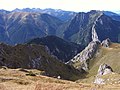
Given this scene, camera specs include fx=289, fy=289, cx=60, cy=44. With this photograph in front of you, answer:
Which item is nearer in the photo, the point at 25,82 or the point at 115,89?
the point at 115,89

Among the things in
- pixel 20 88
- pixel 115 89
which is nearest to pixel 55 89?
→ pixel 20 88

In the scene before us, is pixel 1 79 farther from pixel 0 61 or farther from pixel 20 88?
pixel 0 61

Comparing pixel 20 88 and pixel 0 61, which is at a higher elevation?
pixel 20 88

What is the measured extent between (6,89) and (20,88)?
2.76 meters

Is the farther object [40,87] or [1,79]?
[1,79]

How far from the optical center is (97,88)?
56125mm

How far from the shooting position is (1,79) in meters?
63.8

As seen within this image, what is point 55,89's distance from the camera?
176ft

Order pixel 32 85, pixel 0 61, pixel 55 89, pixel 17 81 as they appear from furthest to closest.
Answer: pixel 0 61
pixel 17 81
pixel 32 85
pixel 55 89

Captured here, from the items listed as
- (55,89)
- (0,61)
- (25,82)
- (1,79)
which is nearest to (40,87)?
(55,89)

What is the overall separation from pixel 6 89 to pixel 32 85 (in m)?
6.35

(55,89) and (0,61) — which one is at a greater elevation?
(55,89)

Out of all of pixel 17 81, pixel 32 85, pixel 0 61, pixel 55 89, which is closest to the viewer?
pixel 55 89

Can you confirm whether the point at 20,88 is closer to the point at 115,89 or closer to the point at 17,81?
the point at 17,81
